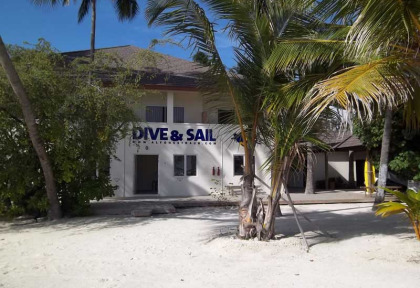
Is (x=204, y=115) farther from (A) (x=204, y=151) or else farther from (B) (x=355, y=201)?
(B) (x=355, y=201)

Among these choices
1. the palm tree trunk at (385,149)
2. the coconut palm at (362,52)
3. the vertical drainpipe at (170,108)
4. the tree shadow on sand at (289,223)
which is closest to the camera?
the coconut palm at (362,52)

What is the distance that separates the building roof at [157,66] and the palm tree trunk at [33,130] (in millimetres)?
3855

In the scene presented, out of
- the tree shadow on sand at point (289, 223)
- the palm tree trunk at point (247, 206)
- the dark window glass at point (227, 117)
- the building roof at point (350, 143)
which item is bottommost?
the tree shadow on sand at point (289, 223)

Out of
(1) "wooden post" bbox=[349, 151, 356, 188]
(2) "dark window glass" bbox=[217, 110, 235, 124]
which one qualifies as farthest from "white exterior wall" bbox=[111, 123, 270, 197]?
(2) "dark window glass" bbox=[217, 110, 235, 124]

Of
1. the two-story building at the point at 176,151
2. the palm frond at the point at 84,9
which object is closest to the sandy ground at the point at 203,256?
the two-story building at the point at 176,151

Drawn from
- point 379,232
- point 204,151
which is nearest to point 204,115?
point 204,151

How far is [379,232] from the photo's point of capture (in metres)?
8.81

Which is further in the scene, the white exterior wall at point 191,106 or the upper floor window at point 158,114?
the white exterior wall at point 191,106

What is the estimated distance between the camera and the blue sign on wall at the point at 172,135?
19.5 meters

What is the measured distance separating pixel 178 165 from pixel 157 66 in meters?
5.32

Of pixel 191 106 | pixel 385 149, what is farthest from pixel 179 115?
pixel 385 149

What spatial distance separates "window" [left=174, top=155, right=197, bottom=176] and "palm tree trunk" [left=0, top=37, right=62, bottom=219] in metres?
8.62

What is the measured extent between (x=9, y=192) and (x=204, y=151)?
10.4 meters

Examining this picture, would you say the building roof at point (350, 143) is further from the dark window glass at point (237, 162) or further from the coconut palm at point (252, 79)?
the coconut palm at point (252, 79)
